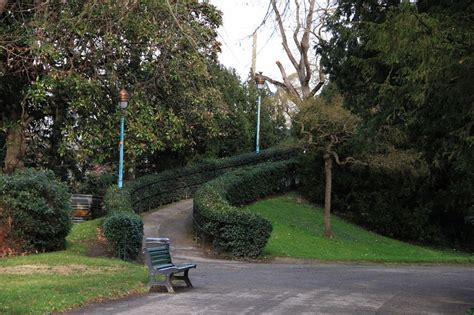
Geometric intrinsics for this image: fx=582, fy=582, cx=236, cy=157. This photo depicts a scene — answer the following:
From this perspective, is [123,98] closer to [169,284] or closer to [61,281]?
[61,281]

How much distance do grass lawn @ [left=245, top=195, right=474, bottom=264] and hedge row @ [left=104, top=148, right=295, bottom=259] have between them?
125 inches

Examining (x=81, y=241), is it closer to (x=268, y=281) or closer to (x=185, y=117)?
(x=268, y=281)

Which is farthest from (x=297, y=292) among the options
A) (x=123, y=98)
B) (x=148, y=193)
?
(x=148, y=193)

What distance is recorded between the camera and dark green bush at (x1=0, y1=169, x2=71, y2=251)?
1440 cm

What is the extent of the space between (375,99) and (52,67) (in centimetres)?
1155

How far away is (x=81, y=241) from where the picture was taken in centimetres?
1731

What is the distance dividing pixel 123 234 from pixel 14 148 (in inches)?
438

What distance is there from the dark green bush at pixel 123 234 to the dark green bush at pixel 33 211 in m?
1.40

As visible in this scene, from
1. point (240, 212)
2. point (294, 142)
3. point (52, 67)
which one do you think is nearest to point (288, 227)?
point (294, 142)

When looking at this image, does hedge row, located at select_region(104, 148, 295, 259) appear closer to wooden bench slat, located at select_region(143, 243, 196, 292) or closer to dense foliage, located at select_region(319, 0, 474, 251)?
wooden bench slat, located at select_region(143, 243, 196, 292)

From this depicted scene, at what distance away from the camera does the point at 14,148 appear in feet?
77.9

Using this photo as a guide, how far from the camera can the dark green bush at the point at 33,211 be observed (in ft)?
47.2

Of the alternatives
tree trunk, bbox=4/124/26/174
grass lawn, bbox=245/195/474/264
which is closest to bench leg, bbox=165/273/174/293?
Result: grass lawn, bbox=245/195/474/264

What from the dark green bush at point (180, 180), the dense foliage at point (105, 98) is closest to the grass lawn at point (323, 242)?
the dark green bush at point (180, 180)
